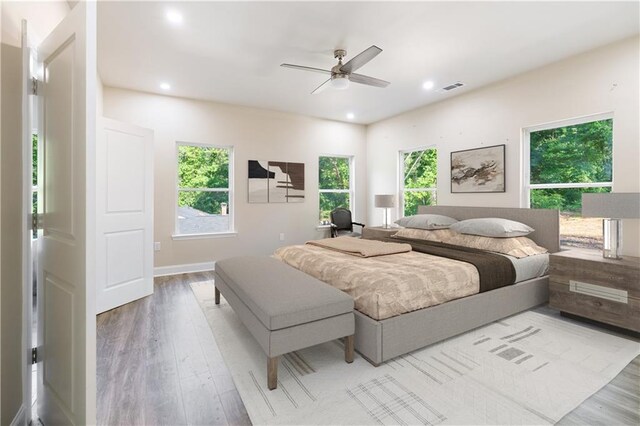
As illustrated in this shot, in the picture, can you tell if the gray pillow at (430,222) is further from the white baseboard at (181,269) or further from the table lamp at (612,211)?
the white baseboard at (181,269)

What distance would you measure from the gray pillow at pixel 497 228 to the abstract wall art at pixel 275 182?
310 cm

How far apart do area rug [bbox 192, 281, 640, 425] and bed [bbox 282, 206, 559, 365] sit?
0.10 m

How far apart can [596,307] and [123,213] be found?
480cm

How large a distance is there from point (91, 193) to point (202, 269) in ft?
13.4

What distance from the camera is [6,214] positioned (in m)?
1.42

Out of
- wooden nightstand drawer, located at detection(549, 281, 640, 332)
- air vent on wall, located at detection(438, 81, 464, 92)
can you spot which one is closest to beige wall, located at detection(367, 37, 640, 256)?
air vent on wall, located at detection(438, 81, 464, 92)

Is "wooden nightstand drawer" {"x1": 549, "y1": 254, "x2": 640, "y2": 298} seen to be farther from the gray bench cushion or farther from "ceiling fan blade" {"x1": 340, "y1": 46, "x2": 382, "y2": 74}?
"ceiling fan blade" {"x1": 340, "y1": 46, "x2": 382, "y2": 74}

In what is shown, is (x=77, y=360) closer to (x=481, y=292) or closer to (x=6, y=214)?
(x=6, y=214)

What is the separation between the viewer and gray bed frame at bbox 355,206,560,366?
2127 millimetres

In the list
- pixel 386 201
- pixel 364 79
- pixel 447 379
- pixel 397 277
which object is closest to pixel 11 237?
pixel 397 277

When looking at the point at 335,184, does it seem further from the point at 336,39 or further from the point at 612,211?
the point at 612,211

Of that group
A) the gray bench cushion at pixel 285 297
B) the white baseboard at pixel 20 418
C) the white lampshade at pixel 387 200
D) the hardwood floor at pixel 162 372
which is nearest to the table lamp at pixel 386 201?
the white lampshade at pixel 387 200

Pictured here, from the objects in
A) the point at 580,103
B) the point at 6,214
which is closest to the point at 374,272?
the point at 6,214

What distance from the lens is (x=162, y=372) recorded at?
208cm
